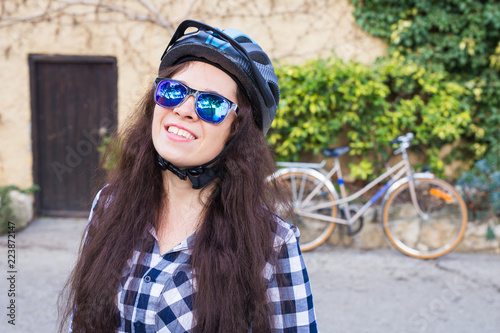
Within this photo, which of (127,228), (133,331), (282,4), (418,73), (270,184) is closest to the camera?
(133,331)

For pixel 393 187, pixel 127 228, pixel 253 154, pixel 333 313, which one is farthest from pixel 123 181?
pixel 393 187

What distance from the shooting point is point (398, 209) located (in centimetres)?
475

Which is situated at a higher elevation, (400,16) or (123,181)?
(400,16)

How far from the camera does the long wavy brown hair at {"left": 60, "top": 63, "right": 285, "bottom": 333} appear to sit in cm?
127

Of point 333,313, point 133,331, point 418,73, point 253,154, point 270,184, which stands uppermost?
point 418,73

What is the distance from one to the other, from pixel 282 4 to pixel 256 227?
4844mm

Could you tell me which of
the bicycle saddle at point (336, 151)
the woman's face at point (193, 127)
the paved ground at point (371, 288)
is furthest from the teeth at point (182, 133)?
the bicycle saddle at point (336, 151)

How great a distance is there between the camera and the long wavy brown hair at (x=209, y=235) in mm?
1269

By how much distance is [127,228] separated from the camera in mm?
1415

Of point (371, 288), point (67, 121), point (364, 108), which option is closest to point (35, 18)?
point (67, 121)

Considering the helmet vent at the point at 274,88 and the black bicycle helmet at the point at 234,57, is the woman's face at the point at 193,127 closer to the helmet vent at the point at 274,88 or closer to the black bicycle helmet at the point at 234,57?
the black bicycle helmet at the point at 234,57

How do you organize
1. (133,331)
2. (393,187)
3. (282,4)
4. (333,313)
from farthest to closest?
1. (282,4)
2. (393,187)
3. (333,313)
4. (133,331)

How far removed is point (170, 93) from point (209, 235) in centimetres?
43

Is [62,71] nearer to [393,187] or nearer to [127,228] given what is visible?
[393,187]
